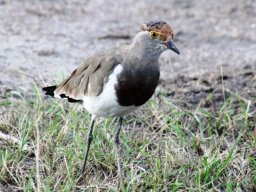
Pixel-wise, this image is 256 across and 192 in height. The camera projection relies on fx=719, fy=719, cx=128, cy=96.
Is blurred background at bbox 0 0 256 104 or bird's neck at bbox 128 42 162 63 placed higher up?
bird's neck at bbox 128 42 162 63

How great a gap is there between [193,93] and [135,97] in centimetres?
201

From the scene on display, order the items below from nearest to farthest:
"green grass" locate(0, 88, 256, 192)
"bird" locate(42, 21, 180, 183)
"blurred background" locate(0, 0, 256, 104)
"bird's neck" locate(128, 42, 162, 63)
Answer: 1. "bird" locate(42, 21, 180, 183)
2. "bird's neck" locate(128, 42, 162, 63)
3. "green grass" locate(0, 88, 256, 192)
4. "blurred background" locate(0, 0, 256, 104)

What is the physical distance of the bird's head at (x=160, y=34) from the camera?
15.8 feet

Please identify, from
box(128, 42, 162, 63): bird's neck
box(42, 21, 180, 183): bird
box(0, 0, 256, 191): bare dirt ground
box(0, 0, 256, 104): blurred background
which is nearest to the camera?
box(42, 21, 180, 183): bird

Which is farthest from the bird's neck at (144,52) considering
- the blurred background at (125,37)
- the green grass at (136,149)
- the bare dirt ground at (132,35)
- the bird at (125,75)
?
the blurred background at (125,37)

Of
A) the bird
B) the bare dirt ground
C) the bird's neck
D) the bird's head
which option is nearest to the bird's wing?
the bird

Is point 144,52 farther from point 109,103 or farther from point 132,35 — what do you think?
point 132,35

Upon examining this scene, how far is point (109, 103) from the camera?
4.70m

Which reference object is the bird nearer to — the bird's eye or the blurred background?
the bird's eye

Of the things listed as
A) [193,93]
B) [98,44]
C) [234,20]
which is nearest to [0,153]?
[193,93]

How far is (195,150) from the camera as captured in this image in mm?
5438

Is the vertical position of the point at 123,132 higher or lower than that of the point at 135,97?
lower

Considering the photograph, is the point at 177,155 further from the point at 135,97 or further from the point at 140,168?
the point at 135,97

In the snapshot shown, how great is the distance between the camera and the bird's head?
4.80 m
